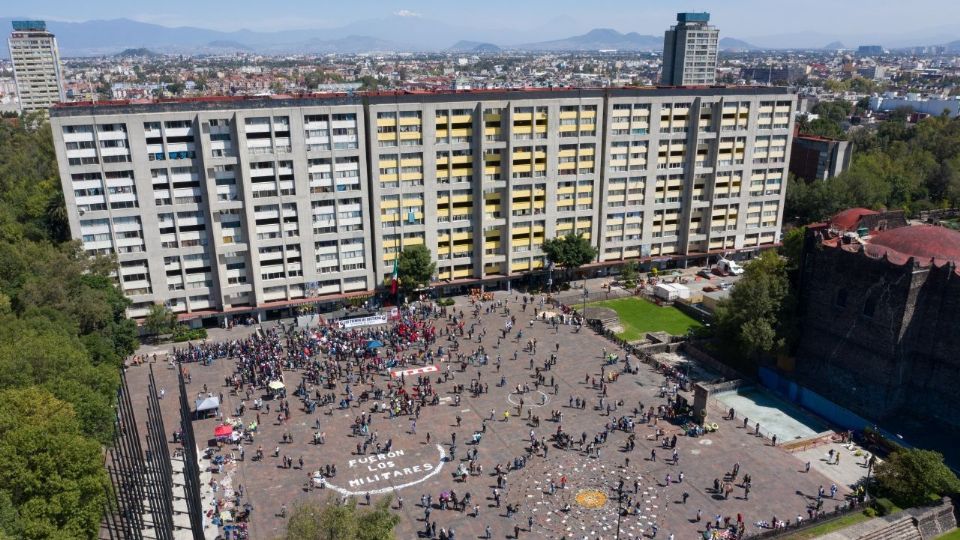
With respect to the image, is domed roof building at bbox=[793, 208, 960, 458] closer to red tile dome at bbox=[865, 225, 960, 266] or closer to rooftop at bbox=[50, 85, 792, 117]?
red tile dome at bbox=[865, 225, 960, 266]

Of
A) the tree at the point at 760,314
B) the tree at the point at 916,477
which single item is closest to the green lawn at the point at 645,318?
the tree at the point at 760,314

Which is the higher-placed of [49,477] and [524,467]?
[49,477]

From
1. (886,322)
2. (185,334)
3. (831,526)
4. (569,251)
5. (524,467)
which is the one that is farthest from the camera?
(569,251)

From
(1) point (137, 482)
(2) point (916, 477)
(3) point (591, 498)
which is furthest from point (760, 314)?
(1) point (137, 482)

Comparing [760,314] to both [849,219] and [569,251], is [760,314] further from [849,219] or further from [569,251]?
[569,251]

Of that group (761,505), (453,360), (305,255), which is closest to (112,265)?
(305,255)

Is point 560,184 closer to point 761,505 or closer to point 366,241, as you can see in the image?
point 366,241

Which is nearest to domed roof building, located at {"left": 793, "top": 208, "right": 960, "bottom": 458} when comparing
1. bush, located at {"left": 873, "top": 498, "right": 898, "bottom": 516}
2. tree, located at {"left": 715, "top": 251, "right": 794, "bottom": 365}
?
tree, located at {"left": 715, "top": 251, "right": 794, "bottom": 365}

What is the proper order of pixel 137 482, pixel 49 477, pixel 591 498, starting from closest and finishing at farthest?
pixel 49 477
pixel 591 498
pixel 137 482
